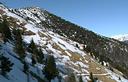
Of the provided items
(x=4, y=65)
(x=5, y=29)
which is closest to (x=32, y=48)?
(x=5, y=29)

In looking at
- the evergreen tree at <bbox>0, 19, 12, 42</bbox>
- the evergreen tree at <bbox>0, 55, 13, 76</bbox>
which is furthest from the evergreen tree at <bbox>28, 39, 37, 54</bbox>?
the evergreen tree at <bbox>0, 55, 13, 76</bbox>

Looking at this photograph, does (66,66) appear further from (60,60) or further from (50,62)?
(50,62)

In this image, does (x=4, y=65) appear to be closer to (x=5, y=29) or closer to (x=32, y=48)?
(x=5, y=29)

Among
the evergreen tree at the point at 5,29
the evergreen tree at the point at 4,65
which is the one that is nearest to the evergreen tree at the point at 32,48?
the evergreen tree at the point at 5,29

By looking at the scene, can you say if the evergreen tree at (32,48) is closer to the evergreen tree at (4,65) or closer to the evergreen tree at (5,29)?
the evergreen tree at (5,29)

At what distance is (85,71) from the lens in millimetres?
196375

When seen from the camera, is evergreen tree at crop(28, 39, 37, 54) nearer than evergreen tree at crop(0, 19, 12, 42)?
No

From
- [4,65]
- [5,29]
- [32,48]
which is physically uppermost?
[5,29]

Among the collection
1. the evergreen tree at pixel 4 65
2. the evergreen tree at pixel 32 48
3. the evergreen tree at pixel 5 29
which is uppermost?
the evergreen tree at pixel 5 29

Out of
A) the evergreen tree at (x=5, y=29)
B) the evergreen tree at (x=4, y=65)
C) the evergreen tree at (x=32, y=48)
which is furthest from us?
the evergreen tree at (x=32, y=48)

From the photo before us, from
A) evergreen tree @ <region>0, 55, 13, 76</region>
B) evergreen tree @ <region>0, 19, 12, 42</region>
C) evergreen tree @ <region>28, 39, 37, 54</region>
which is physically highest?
evergreen tree @ <region>0, 19, 12, 42</region>

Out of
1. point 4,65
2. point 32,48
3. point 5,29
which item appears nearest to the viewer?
point 4,65

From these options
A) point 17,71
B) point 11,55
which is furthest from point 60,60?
point 17,71

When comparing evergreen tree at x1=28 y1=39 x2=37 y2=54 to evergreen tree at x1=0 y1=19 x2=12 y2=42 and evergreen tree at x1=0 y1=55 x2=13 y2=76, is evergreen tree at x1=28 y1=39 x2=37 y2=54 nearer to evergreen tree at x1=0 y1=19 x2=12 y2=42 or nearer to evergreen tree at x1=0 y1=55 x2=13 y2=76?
evergreen tree at x1=0 y1=19 x2=12 y2=42
